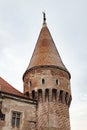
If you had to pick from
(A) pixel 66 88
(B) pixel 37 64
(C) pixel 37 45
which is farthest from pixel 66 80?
(C) pixel 37 45

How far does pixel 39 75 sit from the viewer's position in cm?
2500

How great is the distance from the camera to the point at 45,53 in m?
26.6

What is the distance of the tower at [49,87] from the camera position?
23047 millimetres

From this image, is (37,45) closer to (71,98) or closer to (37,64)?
(37,64)

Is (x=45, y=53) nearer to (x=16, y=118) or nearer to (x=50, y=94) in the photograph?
(x=50, y=94)

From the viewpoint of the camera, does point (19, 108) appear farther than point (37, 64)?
No

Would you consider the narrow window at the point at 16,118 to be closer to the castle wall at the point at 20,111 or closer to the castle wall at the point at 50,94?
the castle wall at the point at 20,111

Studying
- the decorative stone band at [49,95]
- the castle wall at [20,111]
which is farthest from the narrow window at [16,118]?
the decorative stone band at [49,95]

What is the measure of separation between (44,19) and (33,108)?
10.4 metres

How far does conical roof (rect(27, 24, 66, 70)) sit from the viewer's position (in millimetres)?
25859

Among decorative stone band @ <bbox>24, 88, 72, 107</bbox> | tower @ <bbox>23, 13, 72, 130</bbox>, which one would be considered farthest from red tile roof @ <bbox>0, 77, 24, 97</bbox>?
decorative stone band @ <bbox>24, 88, 72, 107</bbox>

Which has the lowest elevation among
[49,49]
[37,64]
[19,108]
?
[19,108]

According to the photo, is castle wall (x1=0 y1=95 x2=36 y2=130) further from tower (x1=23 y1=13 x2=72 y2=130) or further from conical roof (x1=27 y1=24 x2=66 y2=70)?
conical roof (x1=27 y1=24 x2=66 y2=70)

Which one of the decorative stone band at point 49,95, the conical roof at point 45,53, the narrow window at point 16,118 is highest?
the conical roof at point 45,53
